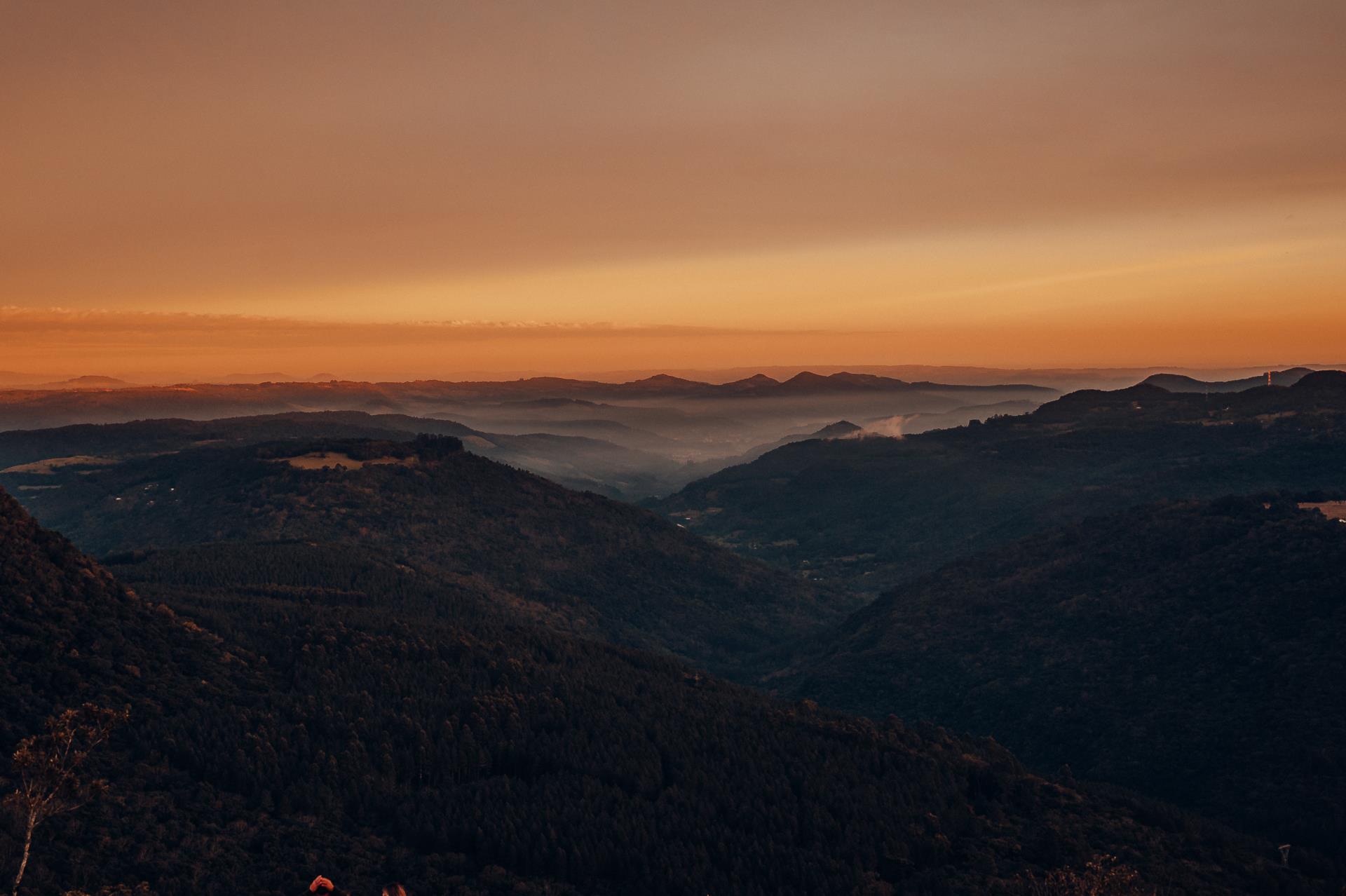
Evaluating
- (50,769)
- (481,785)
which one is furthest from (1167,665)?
(50,769)

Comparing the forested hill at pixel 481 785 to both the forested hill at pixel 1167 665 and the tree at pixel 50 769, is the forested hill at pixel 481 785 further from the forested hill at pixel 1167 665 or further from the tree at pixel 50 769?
the forested hill at pixel 1167 665

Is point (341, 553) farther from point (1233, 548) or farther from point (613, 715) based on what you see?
point (1233, 548)

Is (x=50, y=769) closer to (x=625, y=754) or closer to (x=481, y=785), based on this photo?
(x=481, y=785)

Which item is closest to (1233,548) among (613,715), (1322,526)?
(1322,526)

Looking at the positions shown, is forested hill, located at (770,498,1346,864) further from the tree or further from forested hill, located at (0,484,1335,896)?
the tree

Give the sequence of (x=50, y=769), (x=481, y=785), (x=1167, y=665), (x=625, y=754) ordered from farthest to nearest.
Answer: (x=1167, y=665), (x=625, y=754), (x=481, y=785), (x=50, y=769)

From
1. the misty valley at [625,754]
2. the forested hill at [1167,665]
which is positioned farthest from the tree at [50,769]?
the forested hill at [1167,665]
